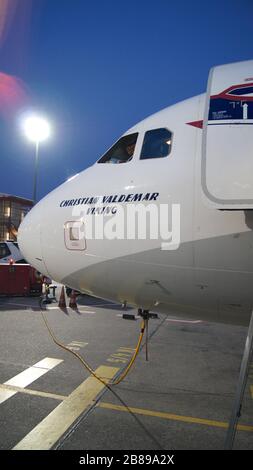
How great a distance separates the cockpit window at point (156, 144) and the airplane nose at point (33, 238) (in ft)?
5.41

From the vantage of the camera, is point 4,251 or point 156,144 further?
point 4,251

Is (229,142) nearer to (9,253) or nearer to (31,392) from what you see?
(31,392)

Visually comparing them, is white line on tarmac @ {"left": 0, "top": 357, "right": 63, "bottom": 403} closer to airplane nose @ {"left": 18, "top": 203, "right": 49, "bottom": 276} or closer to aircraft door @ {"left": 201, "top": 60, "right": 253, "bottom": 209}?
airplane nose @ {"left": 18, "top": 203, "right": 49, "bottom": 276}

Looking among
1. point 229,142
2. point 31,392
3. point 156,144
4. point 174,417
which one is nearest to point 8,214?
point 31,392

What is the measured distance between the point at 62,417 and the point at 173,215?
10.0 ft

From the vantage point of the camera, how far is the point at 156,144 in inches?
148

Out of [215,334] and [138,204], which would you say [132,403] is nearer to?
[138,204]

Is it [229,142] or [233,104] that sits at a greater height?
[233,104]

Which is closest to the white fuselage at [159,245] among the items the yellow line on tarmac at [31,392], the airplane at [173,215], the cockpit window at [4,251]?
the airplane at [173,215]

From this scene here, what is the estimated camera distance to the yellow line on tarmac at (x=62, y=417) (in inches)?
146

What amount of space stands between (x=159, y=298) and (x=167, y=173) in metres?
1.42

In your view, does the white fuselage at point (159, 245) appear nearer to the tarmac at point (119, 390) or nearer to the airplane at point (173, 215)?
the airplane at point (173, 215)

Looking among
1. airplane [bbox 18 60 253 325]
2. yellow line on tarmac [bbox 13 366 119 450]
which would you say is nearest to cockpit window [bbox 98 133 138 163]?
airplane [bbox 18 60 253 325]

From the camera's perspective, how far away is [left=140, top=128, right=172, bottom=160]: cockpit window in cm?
365
